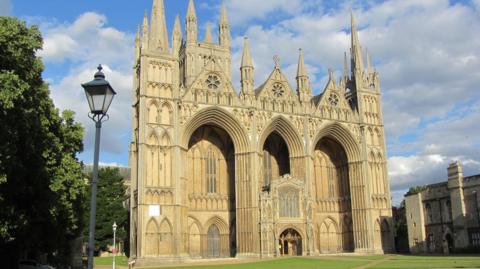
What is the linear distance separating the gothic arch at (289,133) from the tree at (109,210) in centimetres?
2513

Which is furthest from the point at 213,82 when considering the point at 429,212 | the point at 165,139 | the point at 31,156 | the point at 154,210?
the point at 31,156

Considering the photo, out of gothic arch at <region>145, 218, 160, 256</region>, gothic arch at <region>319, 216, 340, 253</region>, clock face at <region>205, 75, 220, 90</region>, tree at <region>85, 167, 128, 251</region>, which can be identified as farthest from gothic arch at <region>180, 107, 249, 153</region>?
tree at <region>85, 167, 128, 251</region>

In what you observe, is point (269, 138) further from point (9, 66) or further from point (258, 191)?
point (9, 66)

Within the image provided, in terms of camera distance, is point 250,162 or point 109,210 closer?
point 250,162

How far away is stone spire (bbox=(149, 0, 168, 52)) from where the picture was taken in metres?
52.2

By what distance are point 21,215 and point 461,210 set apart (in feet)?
158

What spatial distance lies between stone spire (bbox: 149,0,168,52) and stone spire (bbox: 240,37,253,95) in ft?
29.5

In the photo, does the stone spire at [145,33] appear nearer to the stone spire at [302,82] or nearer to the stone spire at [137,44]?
the stone spire at [137,44]

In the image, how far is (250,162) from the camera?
52688 millimetres

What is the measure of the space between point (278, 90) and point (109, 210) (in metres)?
27.9

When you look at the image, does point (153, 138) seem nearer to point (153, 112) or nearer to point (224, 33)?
point (153, 112)

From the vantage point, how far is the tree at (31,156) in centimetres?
1847

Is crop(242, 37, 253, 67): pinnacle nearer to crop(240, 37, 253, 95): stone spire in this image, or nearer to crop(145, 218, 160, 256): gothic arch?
crop(240, 37, 253, 95): stone spire

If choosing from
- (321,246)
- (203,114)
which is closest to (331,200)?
(321,246)
